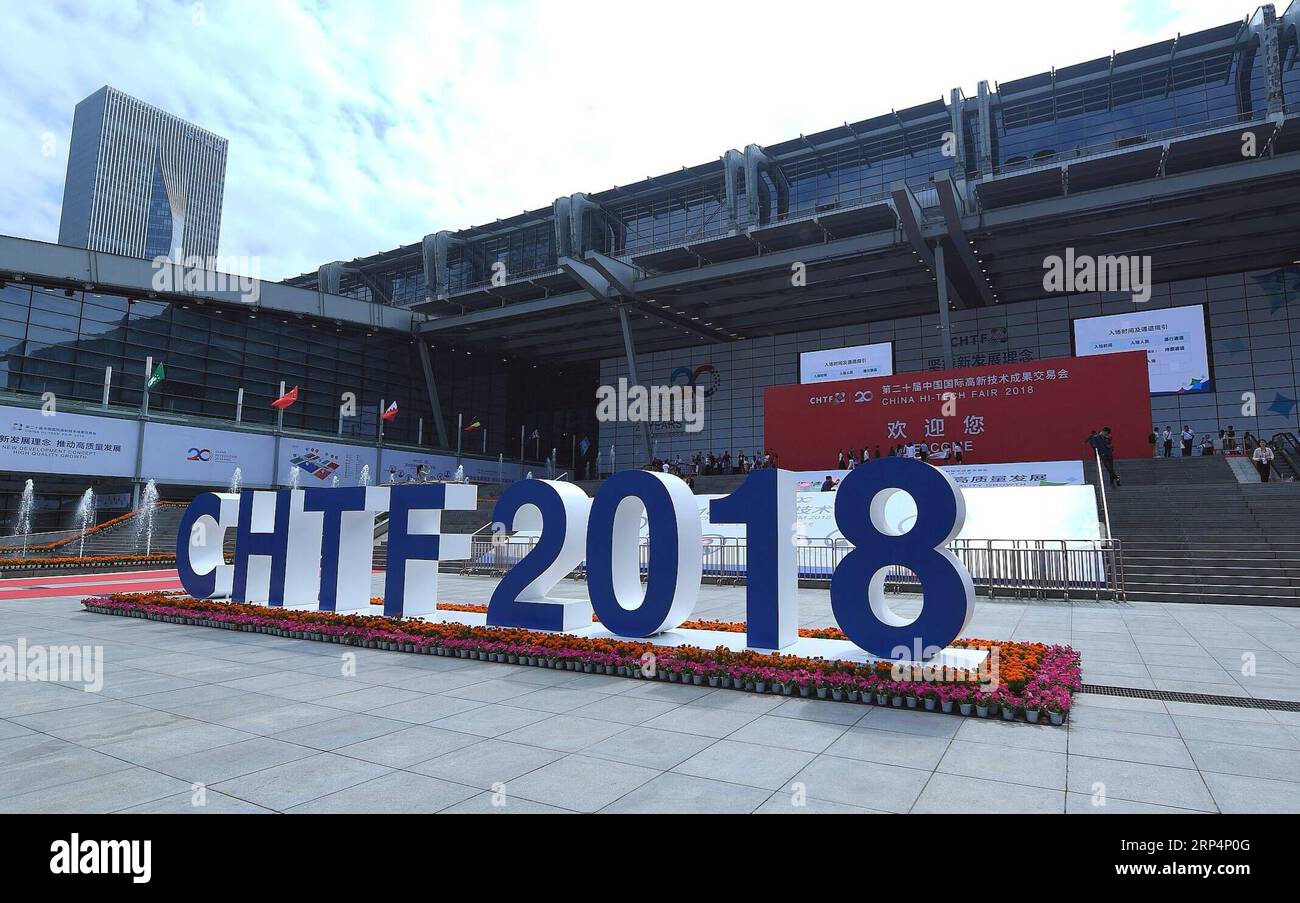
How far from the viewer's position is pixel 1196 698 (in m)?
7.16

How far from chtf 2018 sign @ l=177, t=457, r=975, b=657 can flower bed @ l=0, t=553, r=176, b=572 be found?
42.5 ft

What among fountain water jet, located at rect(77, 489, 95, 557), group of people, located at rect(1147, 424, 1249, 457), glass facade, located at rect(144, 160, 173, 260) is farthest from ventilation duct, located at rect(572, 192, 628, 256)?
glass facade, located at rect(144, 160, 173, 260)

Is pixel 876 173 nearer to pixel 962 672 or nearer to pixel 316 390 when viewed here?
pixel 316 390

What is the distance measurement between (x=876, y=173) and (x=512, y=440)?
29560mm

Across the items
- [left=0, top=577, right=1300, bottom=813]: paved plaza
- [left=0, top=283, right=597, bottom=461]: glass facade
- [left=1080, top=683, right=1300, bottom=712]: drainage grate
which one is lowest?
[left=0, top=577, right=1300, bottom=813]: paved plaza

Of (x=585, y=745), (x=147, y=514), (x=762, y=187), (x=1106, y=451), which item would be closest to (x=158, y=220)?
(x=147, y=514)

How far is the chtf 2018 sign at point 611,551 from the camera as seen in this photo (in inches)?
317

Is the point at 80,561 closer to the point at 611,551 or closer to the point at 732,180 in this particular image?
the point at 611,551

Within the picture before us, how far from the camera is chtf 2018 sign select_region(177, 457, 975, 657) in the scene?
26.4 ft

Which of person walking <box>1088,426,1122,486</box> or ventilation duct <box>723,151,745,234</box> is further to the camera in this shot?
ventilation duct <box>723,151,745,234</box>

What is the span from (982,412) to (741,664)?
2172 cm

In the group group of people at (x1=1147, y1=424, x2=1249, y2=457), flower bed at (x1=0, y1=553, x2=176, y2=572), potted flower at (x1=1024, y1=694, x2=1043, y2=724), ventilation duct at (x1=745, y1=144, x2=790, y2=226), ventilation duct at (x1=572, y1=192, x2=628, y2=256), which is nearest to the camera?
Answer: potted flower at (x1=1024, y1=694, x2=1043, y2=724)

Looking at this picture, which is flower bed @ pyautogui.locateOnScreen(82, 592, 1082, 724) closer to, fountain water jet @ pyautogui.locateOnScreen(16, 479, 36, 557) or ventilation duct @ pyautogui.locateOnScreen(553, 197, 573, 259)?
fountain water jet @ pyautogui.locateOnScreen(16, 479, 36, 557)
